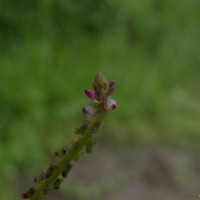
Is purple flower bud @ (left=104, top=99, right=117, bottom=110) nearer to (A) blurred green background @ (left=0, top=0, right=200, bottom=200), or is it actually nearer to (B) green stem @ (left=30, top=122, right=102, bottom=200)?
(B) green stem @ (left=30, top=122, right=102, bottom=200)

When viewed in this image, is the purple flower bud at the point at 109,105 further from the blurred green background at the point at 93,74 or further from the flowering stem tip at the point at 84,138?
the blurred green background at the point at 93,74

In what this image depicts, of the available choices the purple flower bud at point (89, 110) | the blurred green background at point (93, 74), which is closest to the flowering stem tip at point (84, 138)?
the purple flower bud at point (89, 110)

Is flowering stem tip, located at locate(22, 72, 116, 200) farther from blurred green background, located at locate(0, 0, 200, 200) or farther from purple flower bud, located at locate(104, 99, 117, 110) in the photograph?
blurred green background, located at locate(0, 0, 200, 200)

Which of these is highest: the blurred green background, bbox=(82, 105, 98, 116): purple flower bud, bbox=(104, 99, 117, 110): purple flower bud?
the blurred green background

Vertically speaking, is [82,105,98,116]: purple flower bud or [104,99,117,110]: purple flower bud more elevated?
[104,99,117,110]: purple flower bud

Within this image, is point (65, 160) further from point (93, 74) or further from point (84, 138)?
point (93, 74)

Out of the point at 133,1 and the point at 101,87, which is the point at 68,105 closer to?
the point at 133,1

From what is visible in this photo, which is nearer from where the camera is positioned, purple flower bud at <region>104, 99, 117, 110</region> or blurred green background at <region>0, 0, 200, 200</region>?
purple flower bud at <region>104, 99, 117, 110</region>

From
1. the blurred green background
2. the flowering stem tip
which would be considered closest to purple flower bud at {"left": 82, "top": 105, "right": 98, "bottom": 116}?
the flowering stem tip

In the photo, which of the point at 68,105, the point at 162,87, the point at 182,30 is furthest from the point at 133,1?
the point at 68,105
